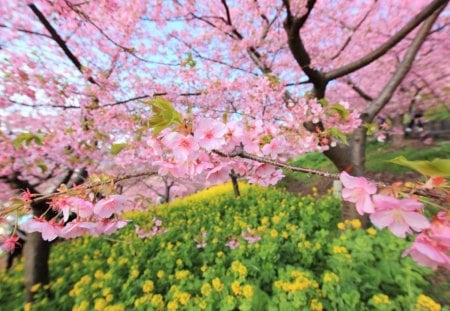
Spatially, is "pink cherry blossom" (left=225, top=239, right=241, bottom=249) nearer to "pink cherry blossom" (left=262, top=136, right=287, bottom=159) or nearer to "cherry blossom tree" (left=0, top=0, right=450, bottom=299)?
"cherry blossom tree" (left=0, top=0, right=450, bottom=299)

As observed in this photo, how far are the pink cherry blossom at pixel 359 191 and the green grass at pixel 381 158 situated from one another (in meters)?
3.23

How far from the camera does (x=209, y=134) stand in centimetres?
95

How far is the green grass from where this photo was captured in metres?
8.59

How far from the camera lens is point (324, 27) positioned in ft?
23.9

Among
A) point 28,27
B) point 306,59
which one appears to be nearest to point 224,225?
point 306,59

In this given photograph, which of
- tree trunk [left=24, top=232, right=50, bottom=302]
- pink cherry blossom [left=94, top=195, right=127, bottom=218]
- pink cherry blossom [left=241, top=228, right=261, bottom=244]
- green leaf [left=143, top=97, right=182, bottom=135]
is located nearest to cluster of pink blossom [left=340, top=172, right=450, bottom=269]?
green leaf [left=143, top=97, right=182, bottom=135]

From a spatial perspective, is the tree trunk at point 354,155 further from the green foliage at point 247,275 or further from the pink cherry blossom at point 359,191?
the pink cherry blossom at point 359,191

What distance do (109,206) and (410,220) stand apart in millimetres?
1028

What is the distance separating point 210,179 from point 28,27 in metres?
4.74

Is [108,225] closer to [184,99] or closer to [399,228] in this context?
[399,228]

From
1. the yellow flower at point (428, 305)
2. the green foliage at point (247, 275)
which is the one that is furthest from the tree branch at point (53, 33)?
the yellow flower at point (428, 305)

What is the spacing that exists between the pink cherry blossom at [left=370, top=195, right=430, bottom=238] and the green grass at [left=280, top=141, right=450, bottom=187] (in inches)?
128

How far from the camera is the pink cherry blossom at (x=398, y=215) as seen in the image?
0.66 meters

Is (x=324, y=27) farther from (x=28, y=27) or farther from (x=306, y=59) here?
(x=28, y=27)
